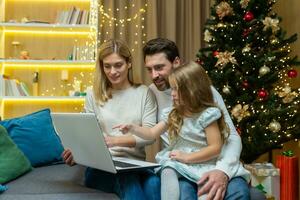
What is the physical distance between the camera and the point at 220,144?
1.67 metres

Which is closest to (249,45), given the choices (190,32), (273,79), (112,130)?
(273,79)

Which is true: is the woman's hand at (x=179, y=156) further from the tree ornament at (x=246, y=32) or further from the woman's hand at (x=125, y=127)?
the tree ornament at (x=246, y=32)

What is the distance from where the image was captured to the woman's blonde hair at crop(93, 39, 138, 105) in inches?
82.8

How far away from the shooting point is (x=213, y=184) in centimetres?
151

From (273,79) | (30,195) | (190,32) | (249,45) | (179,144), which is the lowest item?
(30,195)

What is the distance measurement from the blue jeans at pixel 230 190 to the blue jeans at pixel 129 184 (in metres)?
0.13

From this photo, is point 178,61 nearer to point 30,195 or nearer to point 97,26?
point 30,195

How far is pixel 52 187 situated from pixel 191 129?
2.12 feet

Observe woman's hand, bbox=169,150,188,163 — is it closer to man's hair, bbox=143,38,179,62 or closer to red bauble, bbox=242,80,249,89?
man's hair, bbox=143,38,179,62

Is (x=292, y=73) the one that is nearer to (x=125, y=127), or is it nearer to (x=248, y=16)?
(x=248, y=16)

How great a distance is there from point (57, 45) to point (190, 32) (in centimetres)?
142

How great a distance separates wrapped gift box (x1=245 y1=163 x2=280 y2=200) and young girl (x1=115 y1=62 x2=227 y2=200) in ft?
4.02

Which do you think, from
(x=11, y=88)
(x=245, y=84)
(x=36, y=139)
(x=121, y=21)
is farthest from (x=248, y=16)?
(x=11, y=88)

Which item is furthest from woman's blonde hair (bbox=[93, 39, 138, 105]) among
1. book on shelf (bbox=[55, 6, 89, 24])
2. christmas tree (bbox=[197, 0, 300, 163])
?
book on shelf (bbox=[55, 6, 89, 24])
